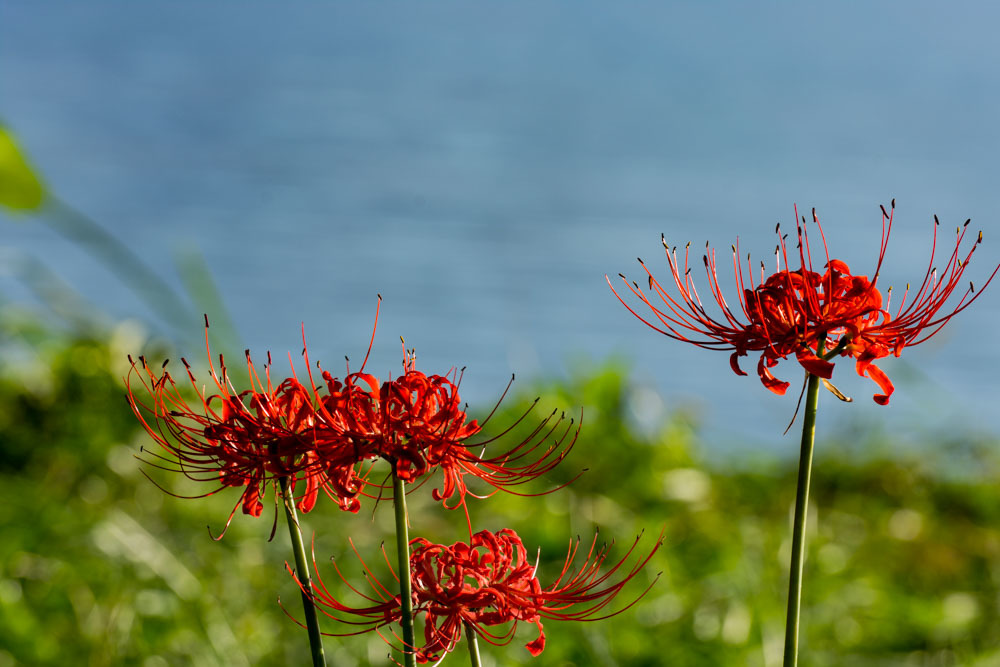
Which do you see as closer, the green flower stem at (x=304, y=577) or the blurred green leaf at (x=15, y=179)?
the green flower stem at (x=304, y=577)

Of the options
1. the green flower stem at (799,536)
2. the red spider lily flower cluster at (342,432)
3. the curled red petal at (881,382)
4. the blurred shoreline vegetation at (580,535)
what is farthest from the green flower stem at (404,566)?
the blurred shoreline vegetation at (580,535)

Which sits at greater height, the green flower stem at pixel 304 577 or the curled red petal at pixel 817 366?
the curled red petal at pixel 817 366

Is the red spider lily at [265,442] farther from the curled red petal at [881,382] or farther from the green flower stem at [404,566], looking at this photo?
the curled red petal at [881,382]

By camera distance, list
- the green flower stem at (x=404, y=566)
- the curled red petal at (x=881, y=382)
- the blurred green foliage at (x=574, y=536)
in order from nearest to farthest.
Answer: the green flower stem at (x=404, y=566), the curled red petal at (x=881, y=382), the blurred green foliage at (x=574, y=536)

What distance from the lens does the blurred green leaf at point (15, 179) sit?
70 cm

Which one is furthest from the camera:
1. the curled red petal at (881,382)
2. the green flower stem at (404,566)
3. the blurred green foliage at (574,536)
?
the blurred green foliage at (574,536)

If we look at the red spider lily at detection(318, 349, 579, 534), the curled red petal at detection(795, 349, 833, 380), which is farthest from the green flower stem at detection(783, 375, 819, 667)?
the red spider lily at detection(318, 349, 579, 534)

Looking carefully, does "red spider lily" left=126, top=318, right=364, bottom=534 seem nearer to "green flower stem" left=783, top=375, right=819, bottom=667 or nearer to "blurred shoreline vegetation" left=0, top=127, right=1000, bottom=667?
"green flower stem" left=783, top=375, right=819, bottom=667

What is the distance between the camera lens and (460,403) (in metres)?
0.65

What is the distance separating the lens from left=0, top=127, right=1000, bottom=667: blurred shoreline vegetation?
1.47 m

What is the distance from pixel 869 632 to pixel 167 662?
1223 mm

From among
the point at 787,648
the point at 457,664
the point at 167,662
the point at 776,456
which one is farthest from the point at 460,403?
the point at 776,456

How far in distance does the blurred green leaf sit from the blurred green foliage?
80cm

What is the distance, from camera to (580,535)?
1.49 meters
